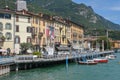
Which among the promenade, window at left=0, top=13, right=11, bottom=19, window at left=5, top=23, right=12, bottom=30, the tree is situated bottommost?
the promenade

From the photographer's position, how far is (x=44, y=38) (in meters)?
122

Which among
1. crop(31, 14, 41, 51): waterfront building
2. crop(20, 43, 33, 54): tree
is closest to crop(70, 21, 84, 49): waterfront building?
crop(31, 14, 41, 51): waterfront building

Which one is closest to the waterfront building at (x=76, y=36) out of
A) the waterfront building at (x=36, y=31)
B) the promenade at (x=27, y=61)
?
the waterfront building at (x=36, y=31)

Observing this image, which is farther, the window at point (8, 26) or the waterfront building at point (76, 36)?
the waterfront building at point (76, 36)

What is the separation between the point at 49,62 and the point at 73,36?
243 ft

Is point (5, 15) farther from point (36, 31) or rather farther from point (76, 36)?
point (76, 36)

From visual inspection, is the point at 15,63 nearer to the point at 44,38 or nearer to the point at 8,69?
the point at 8,69

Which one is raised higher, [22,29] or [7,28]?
[7,28]

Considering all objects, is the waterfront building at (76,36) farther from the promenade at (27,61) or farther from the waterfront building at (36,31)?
the promenade at (27,61)

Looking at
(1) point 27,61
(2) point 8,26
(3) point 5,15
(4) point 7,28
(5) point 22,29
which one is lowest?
(1) point 27,61

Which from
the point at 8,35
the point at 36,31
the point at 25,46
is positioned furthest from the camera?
the point at 36,31

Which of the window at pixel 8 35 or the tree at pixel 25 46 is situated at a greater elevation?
the window at pixel 8 35

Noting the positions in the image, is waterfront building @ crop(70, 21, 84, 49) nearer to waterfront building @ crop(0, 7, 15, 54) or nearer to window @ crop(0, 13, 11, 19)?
waterfront building @ crop(0, 7, 15, 54)

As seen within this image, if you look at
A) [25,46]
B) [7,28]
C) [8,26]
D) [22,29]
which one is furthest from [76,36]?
[7,28]
